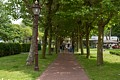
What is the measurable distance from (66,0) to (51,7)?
872 centimetres

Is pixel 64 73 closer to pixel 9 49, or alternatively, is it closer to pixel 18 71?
pixel 18 71

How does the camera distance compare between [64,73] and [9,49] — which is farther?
[9,49]

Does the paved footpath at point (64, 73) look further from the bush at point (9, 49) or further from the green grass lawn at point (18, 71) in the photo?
the bush at point (9, 49)

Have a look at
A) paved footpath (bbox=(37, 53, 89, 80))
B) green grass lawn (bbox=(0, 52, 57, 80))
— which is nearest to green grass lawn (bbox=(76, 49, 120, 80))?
paved footpath (bbox=(37, 53, 89, 80))

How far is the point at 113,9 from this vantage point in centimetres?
1748

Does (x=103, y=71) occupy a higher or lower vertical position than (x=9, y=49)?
lower

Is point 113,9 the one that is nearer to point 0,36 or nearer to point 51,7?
point 51,7

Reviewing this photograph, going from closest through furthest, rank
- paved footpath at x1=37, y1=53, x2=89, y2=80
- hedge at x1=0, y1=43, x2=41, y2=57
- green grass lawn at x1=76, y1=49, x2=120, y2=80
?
1. paved footpath at x1=37, y1=53, x2=89, y2=80
2. green grass lawn at x1=76, y1=49, x2=120, y2=80
3. hedge at x1=0, y1=43, x2=41, y2=57

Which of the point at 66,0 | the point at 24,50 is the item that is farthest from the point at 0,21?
the point at 66,0

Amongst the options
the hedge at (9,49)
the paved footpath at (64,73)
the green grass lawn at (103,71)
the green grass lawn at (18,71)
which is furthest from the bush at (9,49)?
the paved footpath at (64,73)

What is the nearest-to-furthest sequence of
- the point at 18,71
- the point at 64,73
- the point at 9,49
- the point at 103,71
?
the point at 64,73, the point at 18,71, the point at 103,71, the point at 9,49

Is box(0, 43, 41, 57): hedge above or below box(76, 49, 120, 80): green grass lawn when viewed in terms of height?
above

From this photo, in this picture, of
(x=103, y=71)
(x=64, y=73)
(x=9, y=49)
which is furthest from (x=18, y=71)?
(x=9, y=49)

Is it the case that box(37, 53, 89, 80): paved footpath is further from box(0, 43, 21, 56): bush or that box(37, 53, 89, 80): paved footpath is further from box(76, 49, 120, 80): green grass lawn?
box(0, 43, 21, 56): bush
